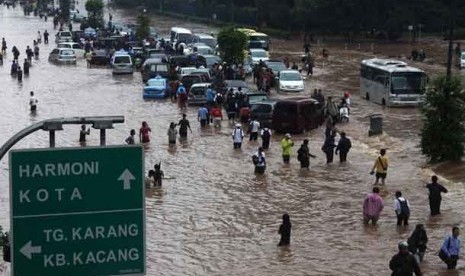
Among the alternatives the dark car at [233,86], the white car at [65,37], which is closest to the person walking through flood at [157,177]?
the dark car at [233,86]

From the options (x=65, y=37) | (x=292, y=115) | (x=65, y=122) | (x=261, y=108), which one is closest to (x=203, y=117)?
(x=261, y=108)

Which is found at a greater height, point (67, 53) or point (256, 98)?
point (256, 98)

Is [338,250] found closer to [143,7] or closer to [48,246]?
[48,246]

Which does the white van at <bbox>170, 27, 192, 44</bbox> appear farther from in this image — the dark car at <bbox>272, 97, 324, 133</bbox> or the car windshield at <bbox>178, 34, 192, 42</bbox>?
the dark car at <bbox>272, 97, 324, 133</bbox>

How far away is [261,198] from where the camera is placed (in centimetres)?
2327

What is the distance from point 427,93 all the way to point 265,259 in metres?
10.8

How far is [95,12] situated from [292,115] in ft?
193

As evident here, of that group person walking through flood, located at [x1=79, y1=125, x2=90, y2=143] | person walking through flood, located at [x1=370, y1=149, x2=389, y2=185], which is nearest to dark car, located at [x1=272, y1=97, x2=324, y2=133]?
person walking through flood, located at [x1=79, y1=125, x2=90, y2=143]

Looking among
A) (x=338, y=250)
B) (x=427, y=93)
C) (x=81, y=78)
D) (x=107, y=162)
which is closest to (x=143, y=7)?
(x=81, y=78)

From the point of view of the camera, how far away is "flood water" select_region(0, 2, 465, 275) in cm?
1769

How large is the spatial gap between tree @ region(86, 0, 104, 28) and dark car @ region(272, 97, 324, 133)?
2156 inches

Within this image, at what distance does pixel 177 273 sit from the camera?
16.9 metres

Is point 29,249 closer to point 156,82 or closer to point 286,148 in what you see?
point 286,148

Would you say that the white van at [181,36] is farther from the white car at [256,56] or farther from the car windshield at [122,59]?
the car windshield at [122,59]
